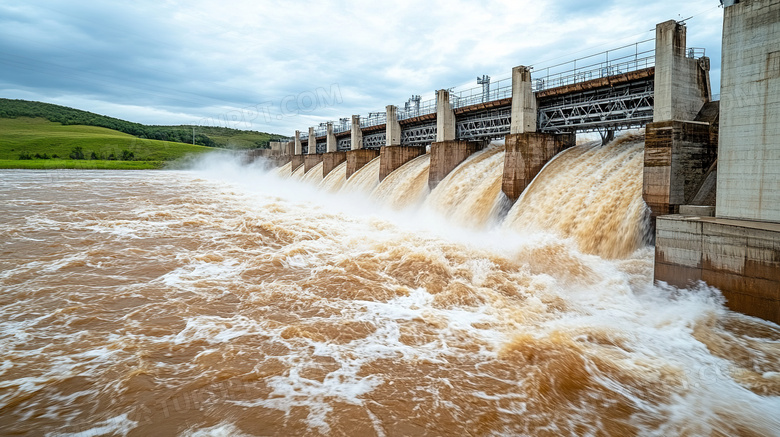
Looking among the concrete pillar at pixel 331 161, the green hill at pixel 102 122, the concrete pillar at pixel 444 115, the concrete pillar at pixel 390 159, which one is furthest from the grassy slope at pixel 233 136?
the concrete pillar at pixel 444 115

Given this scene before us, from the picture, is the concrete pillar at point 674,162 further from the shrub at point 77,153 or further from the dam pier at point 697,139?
the shrub at point 77,153

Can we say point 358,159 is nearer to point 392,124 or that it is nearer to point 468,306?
point 392,124

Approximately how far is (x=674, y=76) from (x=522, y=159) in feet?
19.2

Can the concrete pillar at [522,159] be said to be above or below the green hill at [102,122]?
below

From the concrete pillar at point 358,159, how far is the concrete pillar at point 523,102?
1651 cm

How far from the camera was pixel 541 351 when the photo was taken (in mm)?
6406

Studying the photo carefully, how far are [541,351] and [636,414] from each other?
1556 millimetres

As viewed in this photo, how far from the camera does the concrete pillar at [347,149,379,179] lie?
106 ft

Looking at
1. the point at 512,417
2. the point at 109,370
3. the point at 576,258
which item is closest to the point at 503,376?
the point at 512,417

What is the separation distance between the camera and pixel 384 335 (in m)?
6.95

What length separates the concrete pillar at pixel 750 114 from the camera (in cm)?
863

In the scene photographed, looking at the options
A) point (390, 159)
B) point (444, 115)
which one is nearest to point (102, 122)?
point (390, 159)

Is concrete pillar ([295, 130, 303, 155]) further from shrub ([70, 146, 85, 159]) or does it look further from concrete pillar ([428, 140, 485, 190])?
shrub ([70, 146, 85, 159])

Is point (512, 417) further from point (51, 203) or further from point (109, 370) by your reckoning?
point (51, 203)
